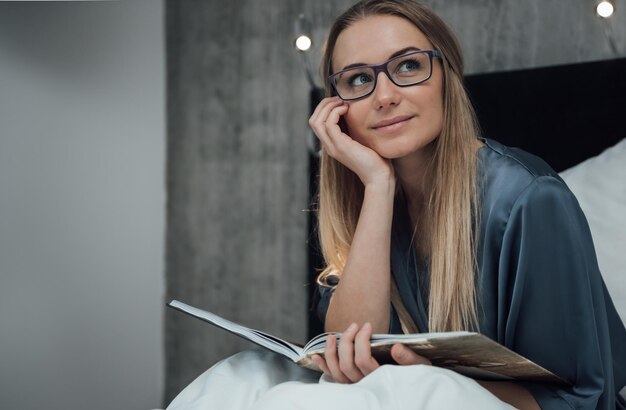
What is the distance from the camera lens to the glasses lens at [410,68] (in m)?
1.25

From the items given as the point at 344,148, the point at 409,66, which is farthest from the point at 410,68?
the point at 344,148

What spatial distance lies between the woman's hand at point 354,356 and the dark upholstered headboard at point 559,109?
96cm

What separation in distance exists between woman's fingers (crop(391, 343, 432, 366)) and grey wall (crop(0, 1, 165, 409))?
4.39 ft

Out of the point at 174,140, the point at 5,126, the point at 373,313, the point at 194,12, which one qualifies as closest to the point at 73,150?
the point at 5,126

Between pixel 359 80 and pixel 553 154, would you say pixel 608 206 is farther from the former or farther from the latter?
pixel 359 80

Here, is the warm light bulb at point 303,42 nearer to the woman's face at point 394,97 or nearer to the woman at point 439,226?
the woman at point 439,226

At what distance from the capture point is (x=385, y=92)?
4.06ft

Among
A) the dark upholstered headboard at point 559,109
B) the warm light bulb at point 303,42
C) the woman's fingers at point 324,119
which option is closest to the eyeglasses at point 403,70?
the woman's fingers at point 324,119

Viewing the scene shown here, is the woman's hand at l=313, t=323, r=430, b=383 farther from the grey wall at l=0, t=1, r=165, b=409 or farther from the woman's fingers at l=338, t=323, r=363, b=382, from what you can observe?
the grey wall at l=0, t=1, r=165, b=409

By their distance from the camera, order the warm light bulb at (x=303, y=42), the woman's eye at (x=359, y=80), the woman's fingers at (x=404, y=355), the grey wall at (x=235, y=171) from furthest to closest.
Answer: the grey wall at (x=235, y=171), the warm light bulb at (x=303, y=42), the woman's eye at (x=359, y=80), the woman's fingers at (x=404, y=355)

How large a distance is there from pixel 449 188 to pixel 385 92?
22cm

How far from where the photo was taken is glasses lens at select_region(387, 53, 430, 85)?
1245mm

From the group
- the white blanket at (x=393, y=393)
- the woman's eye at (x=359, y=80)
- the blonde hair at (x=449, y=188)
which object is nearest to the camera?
the white blanket at (x=393, y=393)

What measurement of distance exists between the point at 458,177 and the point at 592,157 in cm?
64
